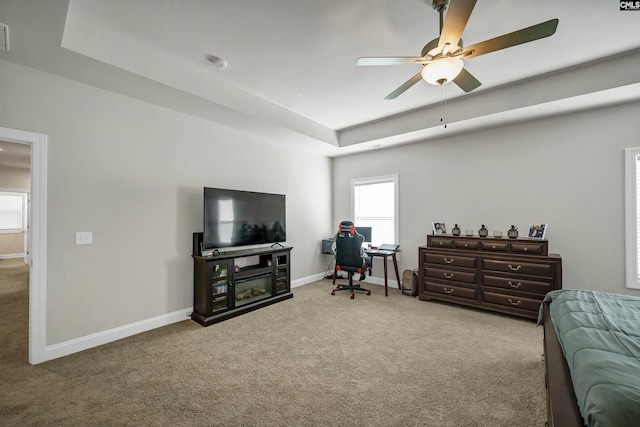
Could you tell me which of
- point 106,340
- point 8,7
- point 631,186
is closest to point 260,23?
point 8,7

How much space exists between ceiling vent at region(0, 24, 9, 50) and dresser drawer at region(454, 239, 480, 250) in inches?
205

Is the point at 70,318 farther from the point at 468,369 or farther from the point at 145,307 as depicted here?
the point at 468,369

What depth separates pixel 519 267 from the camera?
3533 mm

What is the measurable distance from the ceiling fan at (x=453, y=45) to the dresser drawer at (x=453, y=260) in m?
2.49

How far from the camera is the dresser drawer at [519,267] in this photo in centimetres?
337

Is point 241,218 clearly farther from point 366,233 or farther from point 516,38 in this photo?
point 516,38

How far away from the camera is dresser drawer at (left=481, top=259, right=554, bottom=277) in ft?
11.0

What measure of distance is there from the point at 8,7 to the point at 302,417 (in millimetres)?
3444

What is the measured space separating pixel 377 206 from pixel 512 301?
2.73 m

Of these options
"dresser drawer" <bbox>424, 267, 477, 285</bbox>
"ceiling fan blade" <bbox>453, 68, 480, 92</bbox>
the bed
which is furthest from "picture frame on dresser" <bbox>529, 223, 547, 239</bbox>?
"ceiling fan blade" <bbox>453, 68, 480, 92</bbox>

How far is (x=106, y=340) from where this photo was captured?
2.90m

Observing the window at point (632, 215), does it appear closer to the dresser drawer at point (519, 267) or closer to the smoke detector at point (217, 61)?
the dresser drawer at point (519, 267)

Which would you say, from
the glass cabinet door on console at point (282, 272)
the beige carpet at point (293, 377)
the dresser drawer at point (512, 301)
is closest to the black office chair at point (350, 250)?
the glass cabinet door on console at point (282, 272)
